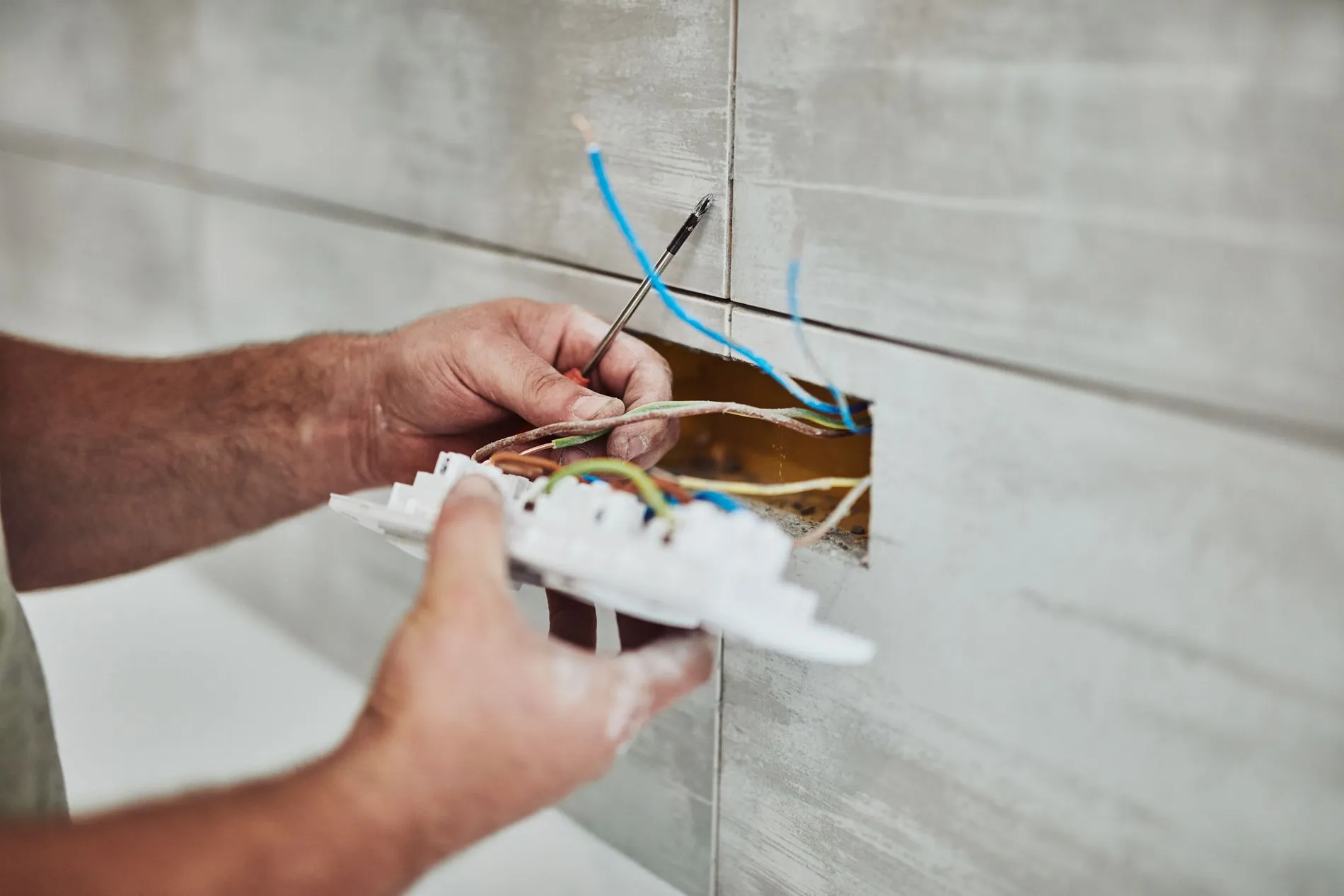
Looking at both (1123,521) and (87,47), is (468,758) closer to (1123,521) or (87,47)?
(1123,521)

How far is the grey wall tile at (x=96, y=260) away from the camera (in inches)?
65.1

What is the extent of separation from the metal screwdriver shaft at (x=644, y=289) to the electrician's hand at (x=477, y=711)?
1.12ft

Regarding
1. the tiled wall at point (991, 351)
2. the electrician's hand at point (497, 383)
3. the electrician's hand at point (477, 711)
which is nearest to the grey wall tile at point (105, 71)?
the tiled wall at point (991, 351)

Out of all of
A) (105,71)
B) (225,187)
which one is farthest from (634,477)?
(105,71)

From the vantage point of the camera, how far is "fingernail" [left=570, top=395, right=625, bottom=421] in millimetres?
896

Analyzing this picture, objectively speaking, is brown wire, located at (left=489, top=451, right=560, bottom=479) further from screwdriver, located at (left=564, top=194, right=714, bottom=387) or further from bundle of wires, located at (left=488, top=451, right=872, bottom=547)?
screwdriver, located at (left=564, top=194, right=714, bottom=387)

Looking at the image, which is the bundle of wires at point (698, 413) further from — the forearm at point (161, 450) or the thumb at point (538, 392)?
the forearm at point (161, 450)

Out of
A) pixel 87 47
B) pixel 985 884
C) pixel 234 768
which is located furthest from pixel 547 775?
pixel 87 47

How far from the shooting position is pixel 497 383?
99 cm

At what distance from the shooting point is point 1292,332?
60 cm

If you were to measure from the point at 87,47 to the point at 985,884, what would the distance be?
183cm

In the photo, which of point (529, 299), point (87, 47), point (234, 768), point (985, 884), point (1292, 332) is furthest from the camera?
point (87, 47)

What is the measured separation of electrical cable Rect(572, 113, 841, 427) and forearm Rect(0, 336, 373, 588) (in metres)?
0.34

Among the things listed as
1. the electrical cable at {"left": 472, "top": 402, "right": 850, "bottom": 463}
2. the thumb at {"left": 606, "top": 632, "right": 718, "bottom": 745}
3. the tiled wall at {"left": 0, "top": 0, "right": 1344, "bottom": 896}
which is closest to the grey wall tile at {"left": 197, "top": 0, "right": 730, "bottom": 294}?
the tiled wall at {"left": 0, "top": 0, "right": 1344, "bottom": 896}
